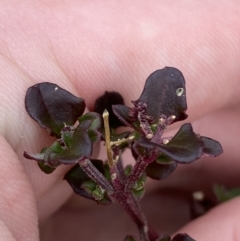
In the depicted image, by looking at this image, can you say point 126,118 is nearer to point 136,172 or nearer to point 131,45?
point 136,172

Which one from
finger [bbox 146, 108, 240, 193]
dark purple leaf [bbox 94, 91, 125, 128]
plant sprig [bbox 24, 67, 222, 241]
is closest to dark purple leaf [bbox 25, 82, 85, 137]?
plant sprig [bbox 24, 67, 222, 241]

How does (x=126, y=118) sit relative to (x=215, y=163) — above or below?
above

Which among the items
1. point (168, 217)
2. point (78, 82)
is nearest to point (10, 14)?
point (78, 82)

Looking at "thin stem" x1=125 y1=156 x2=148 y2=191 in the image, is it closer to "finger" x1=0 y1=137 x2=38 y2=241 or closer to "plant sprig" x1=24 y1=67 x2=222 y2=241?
"plant sprig" x1=24 y1=67 x2=222 y2=241

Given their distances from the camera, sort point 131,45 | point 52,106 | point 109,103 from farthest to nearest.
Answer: point 131,45, point 109,103, point 52,106

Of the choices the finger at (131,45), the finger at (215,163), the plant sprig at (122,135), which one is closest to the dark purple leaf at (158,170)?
the plant sprig at (122,135)

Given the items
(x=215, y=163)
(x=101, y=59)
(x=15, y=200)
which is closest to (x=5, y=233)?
(x=15, y=200)
